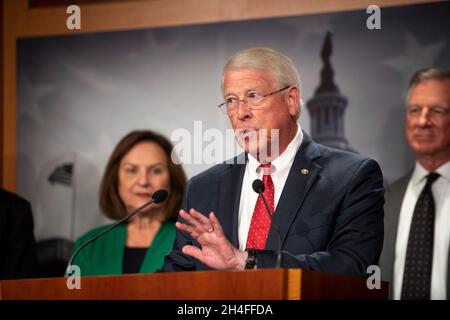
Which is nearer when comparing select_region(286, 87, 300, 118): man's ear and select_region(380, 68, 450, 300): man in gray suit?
select_region(286, 87, 300, 118): man's ear

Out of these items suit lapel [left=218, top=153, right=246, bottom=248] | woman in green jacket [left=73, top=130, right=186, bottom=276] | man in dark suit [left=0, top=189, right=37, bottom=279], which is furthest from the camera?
woman in green jacket [left=73, top=130, right=186, bottom=276]

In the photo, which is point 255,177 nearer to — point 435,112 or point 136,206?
point 435,112

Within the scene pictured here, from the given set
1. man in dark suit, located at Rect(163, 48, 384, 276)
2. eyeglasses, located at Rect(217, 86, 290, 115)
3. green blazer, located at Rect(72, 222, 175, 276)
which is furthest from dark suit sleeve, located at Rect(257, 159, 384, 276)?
green blazer, located at Rect(72, 222, 175, 276)

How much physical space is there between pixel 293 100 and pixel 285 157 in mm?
274

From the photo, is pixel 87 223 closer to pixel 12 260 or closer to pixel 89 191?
pixel 89 191

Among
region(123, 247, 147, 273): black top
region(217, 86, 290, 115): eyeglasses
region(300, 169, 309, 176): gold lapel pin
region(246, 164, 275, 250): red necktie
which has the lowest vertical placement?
region(123, 247, 147, 273): black top

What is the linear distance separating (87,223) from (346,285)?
296cm

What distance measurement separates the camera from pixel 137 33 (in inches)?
214

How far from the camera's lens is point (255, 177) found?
3.49 metres

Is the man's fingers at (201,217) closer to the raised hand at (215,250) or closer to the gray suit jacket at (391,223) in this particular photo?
the raised hand at (215,250)

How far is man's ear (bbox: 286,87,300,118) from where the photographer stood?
142 inches

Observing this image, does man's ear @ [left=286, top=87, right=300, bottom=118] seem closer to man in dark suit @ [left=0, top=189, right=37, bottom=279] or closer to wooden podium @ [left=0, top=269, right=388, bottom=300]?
wooden podium @ [left=0, top=269, right=388, bottom=300]

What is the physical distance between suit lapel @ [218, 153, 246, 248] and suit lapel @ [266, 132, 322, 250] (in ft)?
0.60
